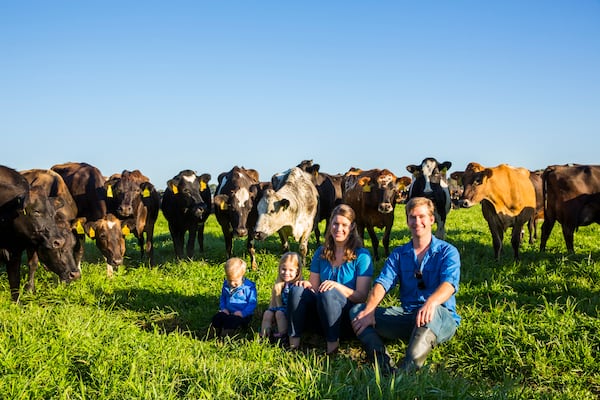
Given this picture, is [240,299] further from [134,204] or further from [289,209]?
[134,204]

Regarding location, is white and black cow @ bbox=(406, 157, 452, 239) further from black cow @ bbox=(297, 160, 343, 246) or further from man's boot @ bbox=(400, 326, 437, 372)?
man's boot @ bbox=(400, 326, 437, 372)

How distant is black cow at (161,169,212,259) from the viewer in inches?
390

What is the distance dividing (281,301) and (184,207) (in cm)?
502

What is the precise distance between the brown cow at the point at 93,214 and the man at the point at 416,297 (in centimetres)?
500

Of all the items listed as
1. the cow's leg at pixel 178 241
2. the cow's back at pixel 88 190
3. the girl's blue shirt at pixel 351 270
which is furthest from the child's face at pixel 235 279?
the cow's back at pixel 88 190

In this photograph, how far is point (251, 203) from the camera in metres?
9.37

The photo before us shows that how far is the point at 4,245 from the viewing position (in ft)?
23.3

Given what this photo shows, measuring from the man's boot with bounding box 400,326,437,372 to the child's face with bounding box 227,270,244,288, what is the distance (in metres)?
2.12

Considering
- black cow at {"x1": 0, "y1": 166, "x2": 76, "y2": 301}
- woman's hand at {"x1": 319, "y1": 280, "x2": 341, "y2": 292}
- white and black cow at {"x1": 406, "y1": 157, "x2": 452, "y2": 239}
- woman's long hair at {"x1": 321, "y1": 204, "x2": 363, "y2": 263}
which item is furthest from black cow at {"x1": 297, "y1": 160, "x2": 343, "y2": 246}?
woman's hand at {"x1": 319, "y1": 280, "x2": 341, "y2": 292}

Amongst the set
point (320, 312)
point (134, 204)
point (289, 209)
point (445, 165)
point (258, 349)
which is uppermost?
point (445, 165)

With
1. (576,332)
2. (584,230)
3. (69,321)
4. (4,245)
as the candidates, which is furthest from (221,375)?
(584,230)

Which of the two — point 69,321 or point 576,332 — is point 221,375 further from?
point 576,332

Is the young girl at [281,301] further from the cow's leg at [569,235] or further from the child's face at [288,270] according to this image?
the cow's leg at [569,235]

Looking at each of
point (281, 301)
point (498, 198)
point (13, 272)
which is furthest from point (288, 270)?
point (498, 198)
